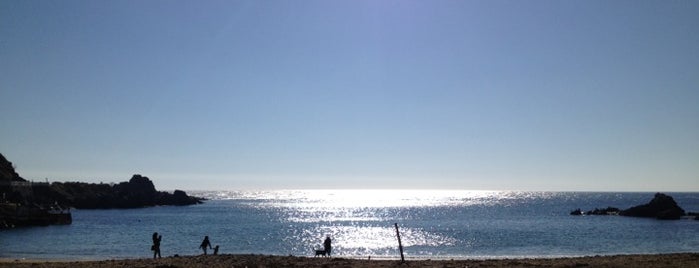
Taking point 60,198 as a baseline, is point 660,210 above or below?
below

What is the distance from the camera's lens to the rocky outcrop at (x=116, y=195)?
148 m

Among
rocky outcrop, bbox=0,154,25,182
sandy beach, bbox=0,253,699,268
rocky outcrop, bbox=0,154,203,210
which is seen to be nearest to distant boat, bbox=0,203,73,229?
rocky outcrop, bbox=0,154,203,210

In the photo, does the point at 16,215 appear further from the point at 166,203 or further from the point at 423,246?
the point at 166,203

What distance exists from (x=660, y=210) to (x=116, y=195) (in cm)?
13201

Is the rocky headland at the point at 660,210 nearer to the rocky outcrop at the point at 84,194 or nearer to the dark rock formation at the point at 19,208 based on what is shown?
the dark rock formation at the point at 19,208

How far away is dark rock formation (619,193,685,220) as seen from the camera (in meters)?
103

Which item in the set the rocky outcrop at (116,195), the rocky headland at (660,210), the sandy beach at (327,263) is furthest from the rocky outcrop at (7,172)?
the rocky headland at (660,210)

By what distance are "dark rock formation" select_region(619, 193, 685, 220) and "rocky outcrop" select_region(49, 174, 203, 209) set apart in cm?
12332

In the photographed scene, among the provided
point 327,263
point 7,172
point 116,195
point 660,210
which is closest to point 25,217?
point 7,172

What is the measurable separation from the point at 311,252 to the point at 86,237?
29.1 meters

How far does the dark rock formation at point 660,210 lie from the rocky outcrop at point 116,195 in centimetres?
12332

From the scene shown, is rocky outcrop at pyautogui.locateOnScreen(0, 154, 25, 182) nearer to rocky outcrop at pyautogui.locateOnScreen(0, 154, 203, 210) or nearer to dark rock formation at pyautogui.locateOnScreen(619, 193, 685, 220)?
rocky outcrop at pyautogui.locateOnScreen(0, 154, 203, 210)

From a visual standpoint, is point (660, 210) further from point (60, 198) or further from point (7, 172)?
point (60, 198)

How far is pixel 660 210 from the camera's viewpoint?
356 ft
